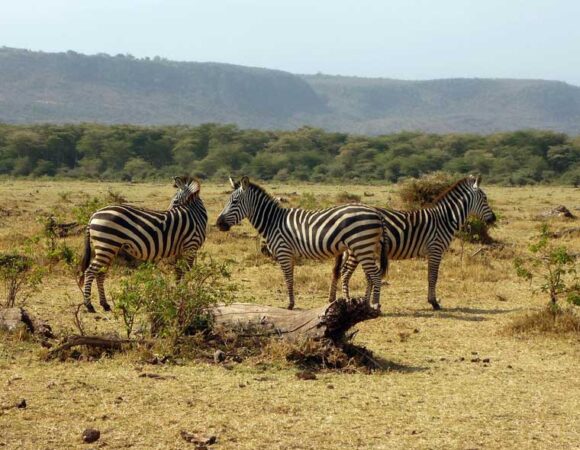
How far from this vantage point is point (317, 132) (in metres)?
74.9

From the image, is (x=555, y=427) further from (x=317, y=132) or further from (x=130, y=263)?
(x=317, y=132)

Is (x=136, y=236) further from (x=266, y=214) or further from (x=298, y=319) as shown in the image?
(x=298, y=319)

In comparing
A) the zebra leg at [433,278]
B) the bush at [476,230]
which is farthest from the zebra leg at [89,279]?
the bush at [476,230]

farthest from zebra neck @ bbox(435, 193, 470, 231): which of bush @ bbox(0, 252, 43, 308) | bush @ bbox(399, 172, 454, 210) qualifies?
bush @ bbox(399, 172, 454, 210)

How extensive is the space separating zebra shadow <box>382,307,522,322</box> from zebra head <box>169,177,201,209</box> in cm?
308

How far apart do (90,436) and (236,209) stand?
609cm

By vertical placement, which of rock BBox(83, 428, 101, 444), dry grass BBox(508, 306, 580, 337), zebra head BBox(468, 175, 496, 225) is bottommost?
rock BBox(83, 428, 101, 444)

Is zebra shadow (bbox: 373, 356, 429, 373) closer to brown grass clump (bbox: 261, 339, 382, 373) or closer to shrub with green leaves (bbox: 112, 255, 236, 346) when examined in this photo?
brown grass clump (bbox: 261, 339, 382, 373)

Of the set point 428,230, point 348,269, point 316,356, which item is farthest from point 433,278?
point 316,356

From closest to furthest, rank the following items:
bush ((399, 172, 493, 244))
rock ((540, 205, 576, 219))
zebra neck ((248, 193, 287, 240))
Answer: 1. zebra neck ((248, 193, 287, 240))
2. bush ((399, 172, 493, 244))
3. rock ((540, 205, 576, 219))

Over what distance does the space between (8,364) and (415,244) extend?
587cm

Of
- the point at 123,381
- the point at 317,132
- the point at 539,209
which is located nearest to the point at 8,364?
the point at 123,381

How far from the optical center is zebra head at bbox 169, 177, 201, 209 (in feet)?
39.8

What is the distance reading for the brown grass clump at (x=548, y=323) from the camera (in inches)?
385
